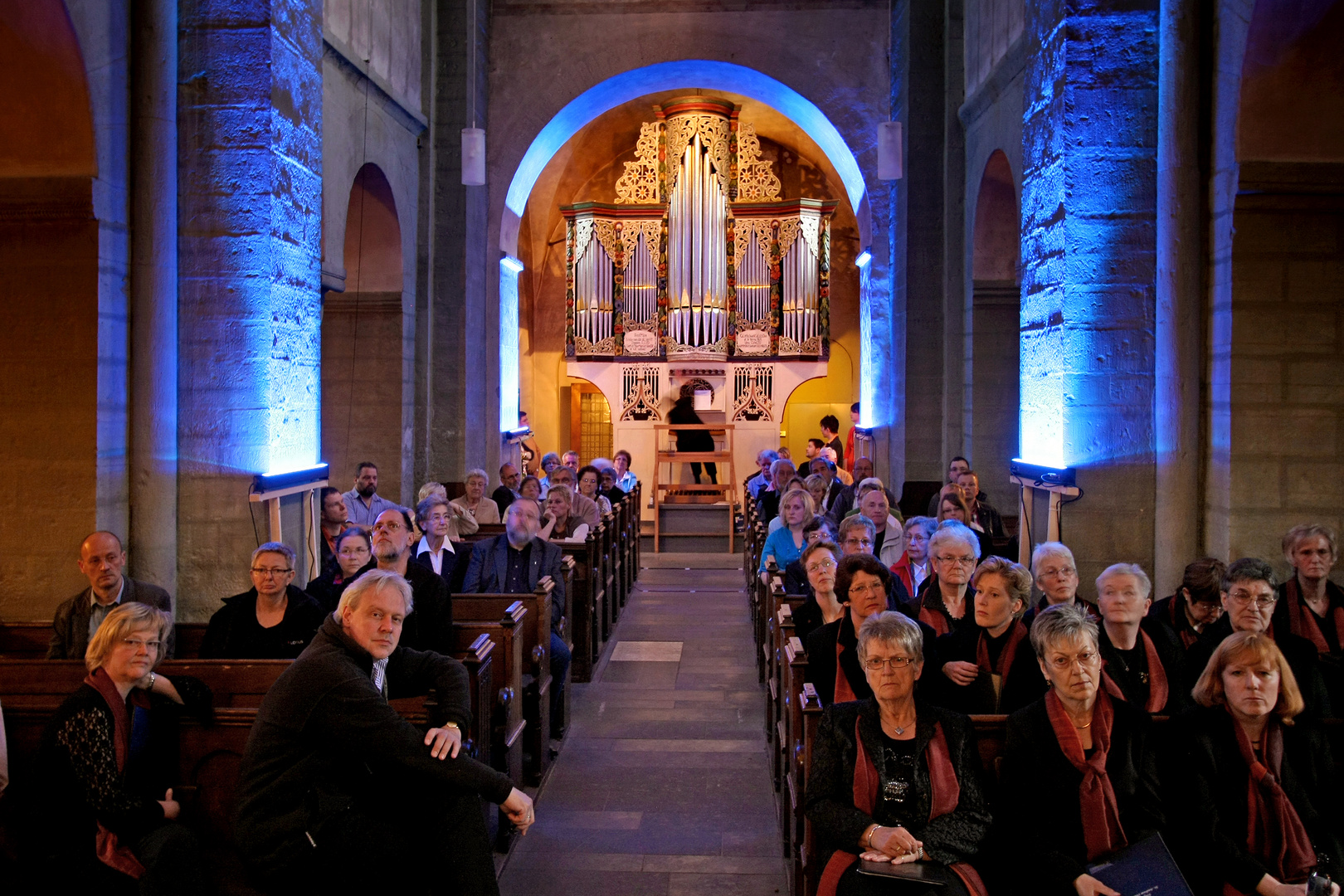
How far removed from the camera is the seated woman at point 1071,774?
9.29 feet

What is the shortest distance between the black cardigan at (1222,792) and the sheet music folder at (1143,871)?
0.15m

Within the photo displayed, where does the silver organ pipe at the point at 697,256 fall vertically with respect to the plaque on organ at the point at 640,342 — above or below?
above

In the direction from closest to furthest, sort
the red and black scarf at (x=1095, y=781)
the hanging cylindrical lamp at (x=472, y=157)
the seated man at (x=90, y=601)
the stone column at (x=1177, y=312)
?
the red and black scarf at (x=1095, y=781)
the seated man at (x=90, y=601)
the stone column at (x=1177, y=312)
the hanging cylindrical lamp at (x=472, y=157)

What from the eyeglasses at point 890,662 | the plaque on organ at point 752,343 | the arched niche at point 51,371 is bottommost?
the eyeglasses at point 890,662

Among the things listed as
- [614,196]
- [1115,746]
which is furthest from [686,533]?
[1115,746]

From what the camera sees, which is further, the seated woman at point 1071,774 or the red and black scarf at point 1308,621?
the red and black scarf at point 1308,621

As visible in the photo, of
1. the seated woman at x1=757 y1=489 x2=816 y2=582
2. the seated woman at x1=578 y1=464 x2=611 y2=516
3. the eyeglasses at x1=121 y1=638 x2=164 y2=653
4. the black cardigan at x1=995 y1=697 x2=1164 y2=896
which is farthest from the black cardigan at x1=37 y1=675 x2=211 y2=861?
the seated woman at x1=578 y1=464 x2=611 y2=516

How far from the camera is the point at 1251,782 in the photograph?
2.87m

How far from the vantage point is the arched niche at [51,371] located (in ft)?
17.2

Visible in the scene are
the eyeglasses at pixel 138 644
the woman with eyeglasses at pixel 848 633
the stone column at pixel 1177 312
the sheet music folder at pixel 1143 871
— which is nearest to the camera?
the sheet music folder at pixel 1143 871

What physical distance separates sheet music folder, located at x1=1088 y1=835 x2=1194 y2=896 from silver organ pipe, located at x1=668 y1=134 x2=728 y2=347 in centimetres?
1190

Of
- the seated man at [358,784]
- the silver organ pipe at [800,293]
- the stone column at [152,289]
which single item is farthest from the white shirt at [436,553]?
the silver organ pipe at [800,293]

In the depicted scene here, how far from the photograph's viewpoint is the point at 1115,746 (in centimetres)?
289

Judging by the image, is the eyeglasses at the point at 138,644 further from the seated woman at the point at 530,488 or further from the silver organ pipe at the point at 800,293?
the silver organ pipe at the point at 800,293
